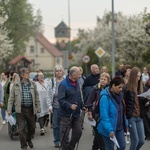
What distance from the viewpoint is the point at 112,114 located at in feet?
24.2

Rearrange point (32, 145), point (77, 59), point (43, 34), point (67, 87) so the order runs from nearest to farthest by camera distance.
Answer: point (67, 87)
point (32, 145)
point (77, 59)
point (43, 34)

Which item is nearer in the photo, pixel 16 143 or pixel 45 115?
pixel 16 143

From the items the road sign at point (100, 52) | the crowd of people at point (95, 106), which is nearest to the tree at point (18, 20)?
the road sign at point (100, 52)

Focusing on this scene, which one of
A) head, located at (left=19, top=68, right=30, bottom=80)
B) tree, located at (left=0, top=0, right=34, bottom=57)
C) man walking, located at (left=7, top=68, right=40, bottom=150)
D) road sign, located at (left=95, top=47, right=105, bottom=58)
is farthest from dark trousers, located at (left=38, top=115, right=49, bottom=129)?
tree, located at (left=0, top=0, right=34, bottom=57)

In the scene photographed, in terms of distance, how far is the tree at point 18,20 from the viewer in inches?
2586

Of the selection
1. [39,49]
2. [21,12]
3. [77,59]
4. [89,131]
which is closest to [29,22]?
[21,12]

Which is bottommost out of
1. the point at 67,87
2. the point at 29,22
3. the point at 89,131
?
the point at 89,131

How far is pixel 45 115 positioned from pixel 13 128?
3.97ft

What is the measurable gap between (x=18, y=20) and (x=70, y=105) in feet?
195

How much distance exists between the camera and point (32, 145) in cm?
1082

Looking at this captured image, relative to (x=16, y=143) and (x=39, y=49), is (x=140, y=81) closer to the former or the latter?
(x=16, y=143)

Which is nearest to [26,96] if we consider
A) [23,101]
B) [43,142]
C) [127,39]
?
[23,101]

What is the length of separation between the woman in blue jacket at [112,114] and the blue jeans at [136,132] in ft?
3.12

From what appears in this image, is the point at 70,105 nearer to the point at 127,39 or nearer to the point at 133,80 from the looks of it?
the point at 133,80
